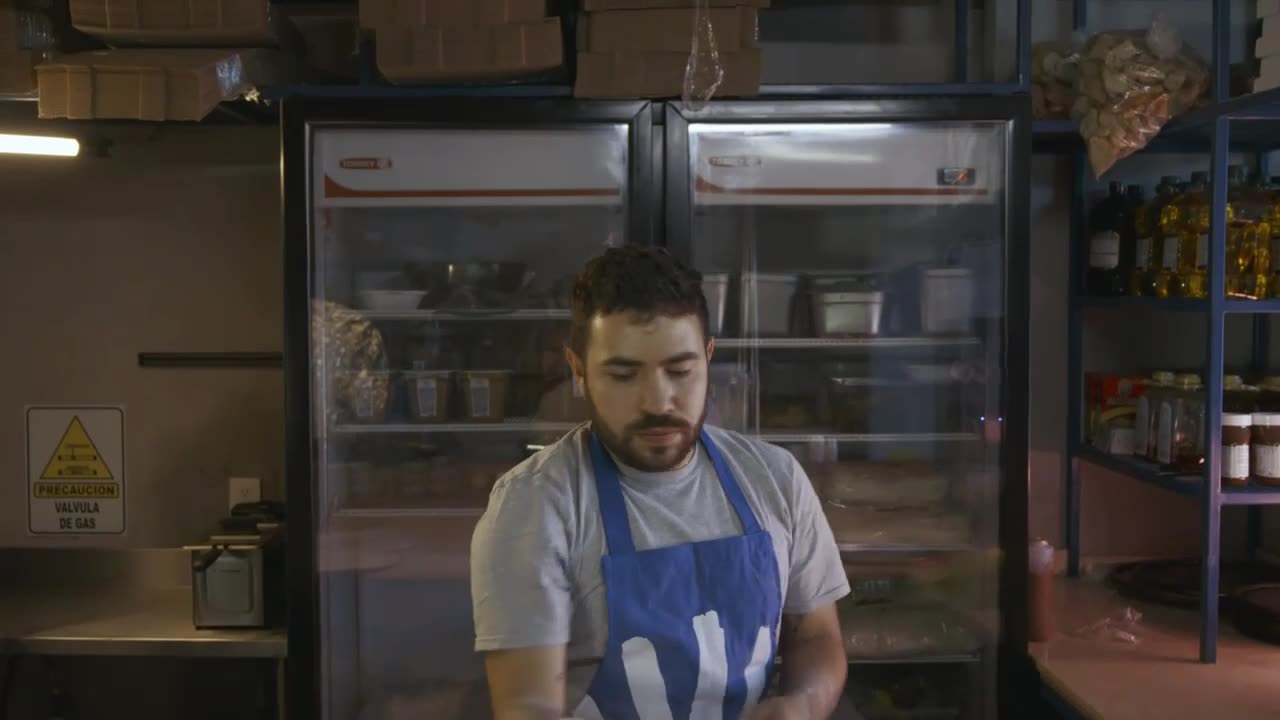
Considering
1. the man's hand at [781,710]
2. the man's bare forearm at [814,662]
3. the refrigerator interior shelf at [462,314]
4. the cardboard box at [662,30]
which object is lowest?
the man's hand at [781,710]

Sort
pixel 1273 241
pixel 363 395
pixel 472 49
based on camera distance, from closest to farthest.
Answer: pixel 472 49, pixel 1273 241, pixel 363 395

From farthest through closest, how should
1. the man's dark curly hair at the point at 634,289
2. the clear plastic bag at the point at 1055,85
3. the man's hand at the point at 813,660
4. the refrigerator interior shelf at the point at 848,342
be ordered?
1. the clear plastic bag at the point at 1055,85
2. the refrigerator interior shelf at the point at 848,342
3. the man's hand at the point at 813,660
4. the man's dark curly hair at the point at 634,289

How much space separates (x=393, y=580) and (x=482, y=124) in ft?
4.07

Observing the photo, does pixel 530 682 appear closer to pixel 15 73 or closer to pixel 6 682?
pixel 15 73

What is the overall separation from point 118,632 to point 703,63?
2095 millimetres

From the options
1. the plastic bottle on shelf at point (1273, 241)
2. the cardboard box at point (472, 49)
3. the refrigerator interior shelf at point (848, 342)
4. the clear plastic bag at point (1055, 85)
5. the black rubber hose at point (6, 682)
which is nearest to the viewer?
the cardboard box at point (472, 49)

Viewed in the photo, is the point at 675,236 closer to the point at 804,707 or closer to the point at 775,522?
the point at 775,522

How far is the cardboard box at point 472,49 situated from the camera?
2.54m

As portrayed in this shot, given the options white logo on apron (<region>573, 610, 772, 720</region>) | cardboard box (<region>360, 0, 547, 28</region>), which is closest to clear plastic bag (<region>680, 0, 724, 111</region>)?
cardboard box (<region>360, 0, 547, 28</region>)

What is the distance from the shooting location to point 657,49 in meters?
2.56

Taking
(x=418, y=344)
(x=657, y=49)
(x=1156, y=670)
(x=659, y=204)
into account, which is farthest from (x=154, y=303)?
(x=1156, y=670)

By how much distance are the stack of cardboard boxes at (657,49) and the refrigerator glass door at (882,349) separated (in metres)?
0.14

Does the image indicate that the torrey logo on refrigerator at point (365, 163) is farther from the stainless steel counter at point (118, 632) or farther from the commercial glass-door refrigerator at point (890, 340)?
the stainless steel counter at point (118, 632)

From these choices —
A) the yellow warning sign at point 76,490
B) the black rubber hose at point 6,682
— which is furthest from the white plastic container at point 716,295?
the black rubber hose at point 6,682
